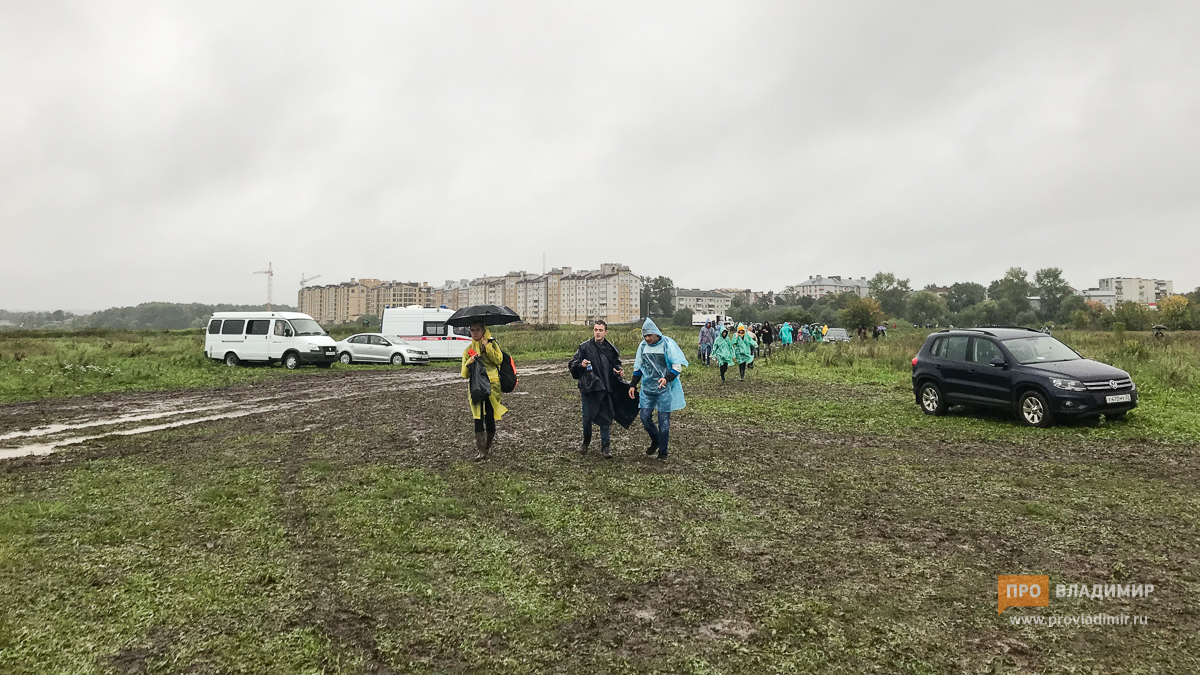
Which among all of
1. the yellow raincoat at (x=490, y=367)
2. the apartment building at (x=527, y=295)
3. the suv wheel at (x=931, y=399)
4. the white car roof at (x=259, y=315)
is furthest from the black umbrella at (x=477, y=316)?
the apartment building at (x=527, y=295)

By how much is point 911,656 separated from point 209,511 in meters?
5.92

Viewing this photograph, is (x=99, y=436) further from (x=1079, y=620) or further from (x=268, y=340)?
(x=268, y=340)

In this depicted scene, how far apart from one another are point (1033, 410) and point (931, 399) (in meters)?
1.89

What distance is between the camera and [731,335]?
763 inches

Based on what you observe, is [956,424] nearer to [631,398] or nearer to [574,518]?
[631,398]

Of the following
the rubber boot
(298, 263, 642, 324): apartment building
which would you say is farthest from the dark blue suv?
(298, 263, 642, 324): apartment building

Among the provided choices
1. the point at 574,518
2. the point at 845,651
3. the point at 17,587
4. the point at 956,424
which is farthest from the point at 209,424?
the point at 956,424

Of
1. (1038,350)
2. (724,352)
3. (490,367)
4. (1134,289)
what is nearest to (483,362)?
(490,367)

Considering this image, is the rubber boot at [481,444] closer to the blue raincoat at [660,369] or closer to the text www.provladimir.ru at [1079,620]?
the blue raincoat at [660,369]

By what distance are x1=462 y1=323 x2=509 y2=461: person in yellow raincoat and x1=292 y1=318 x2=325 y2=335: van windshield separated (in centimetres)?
1947

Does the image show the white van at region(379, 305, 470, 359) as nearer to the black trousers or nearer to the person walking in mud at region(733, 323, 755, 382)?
the person walking in mud at region(733, 323, 755, 382)

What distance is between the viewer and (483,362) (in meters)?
8.18

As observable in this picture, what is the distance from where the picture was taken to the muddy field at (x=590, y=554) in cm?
334

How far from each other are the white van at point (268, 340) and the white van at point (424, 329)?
12.7 feet
